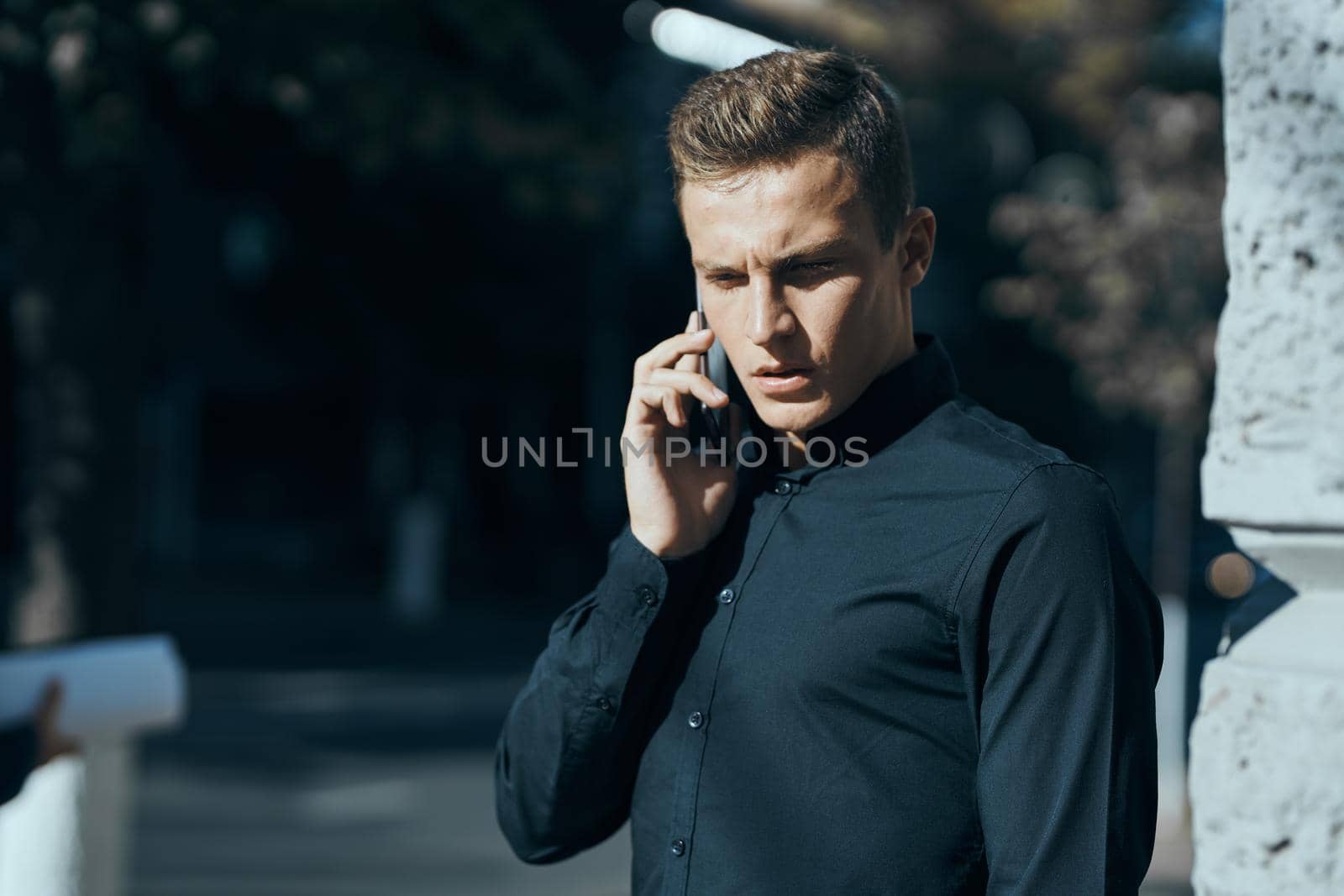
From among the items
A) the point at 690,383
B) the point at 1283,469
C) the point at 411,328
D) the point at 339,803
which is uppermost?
the point at 411,328

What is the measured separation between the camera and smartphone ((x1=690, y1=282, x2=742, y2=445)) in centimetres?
195

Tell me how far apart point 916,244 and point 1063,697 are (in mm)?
631

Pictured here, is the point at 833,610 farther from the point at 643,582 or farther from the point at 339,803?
the point at 339,803

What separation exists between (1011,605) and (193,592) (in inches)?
684

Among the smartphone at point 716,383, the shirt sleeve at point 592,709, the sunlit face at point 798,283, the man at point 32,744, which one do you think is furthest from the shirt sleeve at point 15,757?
the sunlit face at point 798,283

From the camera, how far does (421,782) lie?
335 inches

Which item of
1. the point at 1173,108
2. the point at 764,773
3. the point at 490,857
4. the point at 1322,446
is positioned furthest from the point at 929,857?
the point at 1173,108

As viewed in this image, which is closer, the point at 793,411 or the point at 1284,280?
the point at 1284,280

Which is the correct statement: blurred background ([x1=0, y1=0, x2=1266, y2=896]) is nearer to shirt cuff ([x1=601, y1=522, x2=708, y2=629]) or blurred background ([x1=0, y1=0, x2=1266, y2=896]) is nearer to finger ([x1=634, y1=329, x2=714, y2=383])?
finger ([x1=634, y1=329, x2=714, y2=383])

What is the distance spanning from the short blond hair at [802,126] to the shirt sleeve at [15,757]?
197 cm

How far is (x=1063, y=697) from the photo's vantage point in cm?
152

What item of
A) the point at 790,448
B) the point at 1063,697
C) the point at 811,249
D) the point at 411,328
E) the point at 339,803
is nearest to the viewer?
the point at 1063,697

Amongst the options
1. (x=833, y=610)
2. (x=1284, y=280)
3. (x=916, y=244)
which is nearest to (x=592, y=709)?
(x=833, y=610)

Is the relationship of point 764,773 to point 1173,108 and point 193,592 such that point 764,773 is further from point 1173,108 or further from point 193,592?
point 193,592
